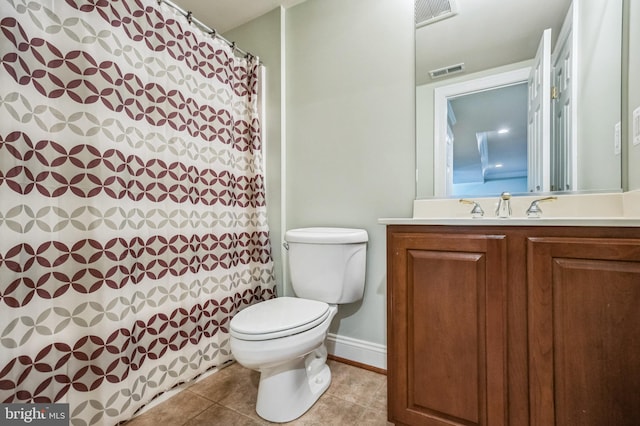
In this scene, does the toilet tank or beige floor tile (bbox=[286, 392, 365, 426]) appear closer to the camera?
beige floor tile (bbox=[286, 392, 365, 426])

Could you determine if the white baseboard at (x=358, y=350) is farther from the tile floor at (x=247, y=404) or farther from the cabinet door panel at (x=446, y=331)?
the cabinet door panel at (x=446, y=331)

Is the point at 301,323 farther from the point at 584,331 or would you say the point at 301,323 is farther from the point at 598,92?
the point at 598,92

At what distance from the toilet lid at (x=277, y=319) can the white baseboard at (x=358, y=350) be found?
436mm

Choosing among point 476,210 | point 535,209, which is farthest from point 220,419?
point 535,209

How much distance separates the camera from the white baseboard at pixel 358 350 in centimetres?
150

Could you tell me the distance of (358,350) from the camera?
156cm

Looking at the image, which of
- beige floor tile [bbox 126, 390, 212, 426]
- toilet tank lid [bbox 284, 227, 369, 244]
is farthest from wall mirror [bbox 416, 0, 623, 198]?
beige floor tile [bbox 126, 390, 212, 426]

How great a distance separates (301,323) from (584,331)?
858 mm

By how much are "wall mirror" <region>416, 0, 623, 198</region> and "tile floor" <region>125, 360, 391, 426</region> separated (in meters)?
1.00

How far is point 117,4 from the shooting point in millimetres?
1124

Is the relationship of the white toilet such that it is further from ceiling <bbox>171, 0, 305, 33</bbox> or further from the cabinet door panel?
ceiling <bbox>171, 0, 305, 33</bbox>

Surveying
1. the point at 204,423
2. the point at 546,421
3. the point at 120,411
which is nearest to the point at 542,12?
the point at 546,421

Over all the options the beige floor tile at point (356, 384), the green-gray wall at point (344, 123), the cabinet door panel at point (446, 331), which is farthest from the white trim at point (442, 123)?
the beige floor tile at point (356, 384)

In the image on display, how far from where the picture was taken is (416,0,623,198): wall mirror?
1095mm
